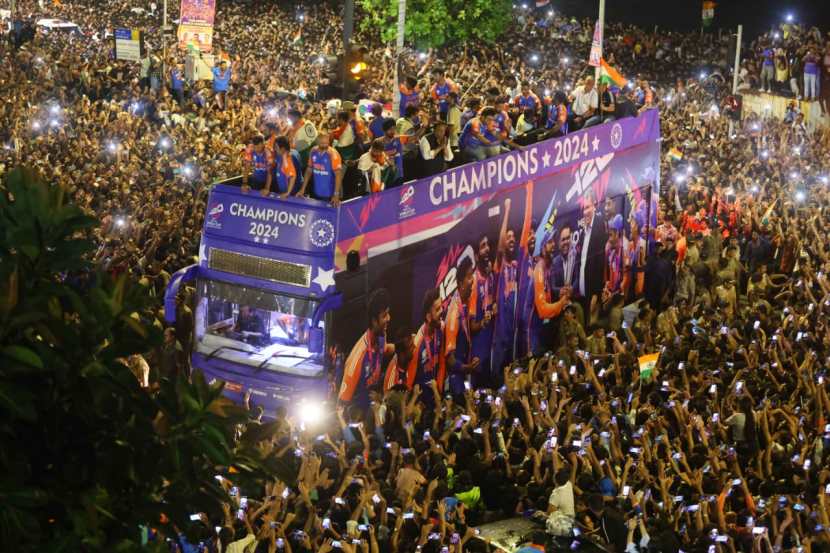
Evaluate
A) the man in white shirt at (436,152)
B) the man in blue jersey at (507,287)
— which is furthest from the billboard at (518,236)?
the man in white shirt at (436,152)

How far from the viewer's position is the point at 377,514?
37.8ft

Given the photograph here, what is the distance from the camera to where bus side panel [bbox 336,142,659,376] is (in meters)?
15.1

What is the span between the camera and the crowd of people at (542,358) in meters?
11.4

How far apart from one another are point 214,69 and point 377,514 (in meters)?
19.0

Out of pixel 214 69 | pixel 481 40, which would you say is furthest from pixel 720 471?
pixel 481 40

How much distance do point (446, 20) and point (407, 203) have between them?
2500 cm

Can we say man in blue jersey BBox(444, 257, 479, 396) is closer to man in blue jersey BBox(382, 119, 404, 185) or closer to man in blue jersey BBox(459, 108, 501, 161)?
man in blue jersey BBox(459, 108, 501, 161)

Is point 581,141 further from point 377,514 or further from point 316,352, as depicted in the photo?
point 377,514

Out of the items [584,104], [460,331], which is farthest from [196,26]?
[460,331]

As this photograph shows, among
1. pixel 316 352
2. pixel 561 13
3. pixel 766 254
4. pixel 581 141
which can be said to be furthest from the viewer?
pixel 561 13

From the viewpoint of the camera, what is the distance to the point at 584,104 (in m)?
19.5

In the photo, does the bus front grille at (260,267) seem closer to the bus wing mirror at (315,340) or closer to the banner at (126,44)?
the bus wing mirror at (315,340)

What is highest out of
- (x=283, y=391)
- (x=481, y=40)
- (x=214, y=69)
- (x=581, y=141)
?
(x=481, y=40)

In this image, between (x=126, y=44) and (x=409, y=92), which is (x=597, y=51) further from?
(x=126, y=44)
